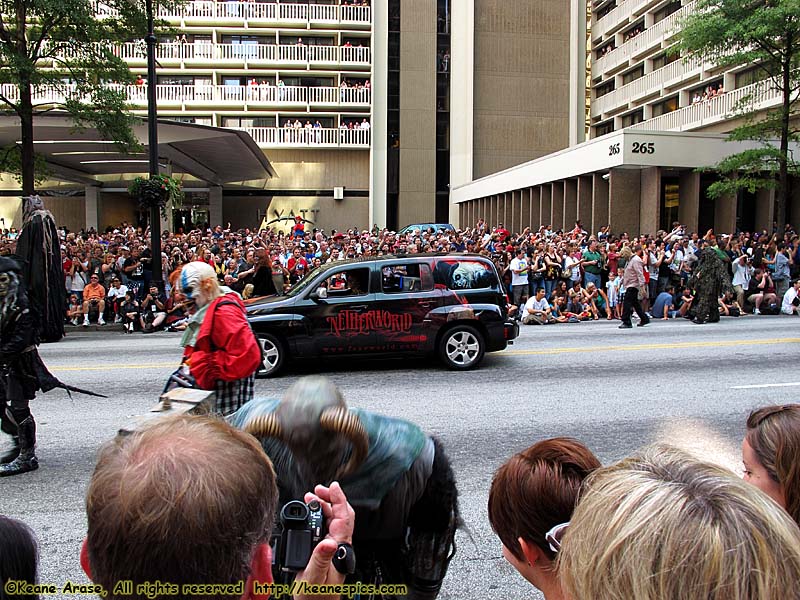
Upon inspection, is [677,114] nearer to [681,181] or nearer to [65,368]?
[681,181]

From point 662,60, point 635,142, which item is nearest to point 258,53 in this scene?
point 662,60

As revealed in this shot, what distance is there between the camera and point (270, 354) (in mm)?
9883

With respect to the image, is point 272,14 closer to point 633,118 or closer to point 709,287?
point 633,118

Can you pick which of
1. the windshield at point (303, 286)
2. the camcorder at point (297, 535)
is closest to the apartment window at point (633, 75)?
the windshield at point (303, 286)

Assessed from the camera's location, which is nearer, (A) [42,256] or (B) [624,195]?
(A) [42,256]

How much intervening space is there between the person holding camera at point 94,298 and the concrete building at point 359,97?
102 feet

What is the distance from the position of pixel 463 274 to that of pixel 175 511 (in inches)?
369

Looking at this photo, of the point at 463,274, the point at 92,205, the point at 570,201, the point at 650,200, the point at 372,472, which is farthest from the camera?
the point at 92,205

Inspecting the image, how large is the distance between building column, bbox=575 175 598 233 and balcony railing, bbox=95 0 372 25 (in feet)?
81.6

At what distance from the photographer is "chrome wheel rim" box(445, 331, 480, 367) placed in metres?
10.2

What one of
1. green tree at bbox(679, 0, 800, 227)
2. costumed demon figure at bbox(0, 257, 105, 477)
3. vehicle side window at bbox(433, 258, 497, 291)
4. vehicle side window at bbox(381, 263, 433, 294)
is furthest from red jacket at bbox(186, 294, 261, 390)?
green tree at bbox(679, 0, 800, 227)

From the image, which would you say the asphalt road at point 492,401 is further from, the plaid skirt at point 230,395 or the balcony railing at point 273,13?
the balcony railing at point 273,13

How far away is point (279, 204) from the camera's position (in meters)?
48.7

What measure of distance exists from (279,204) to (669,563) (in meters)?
48.9
